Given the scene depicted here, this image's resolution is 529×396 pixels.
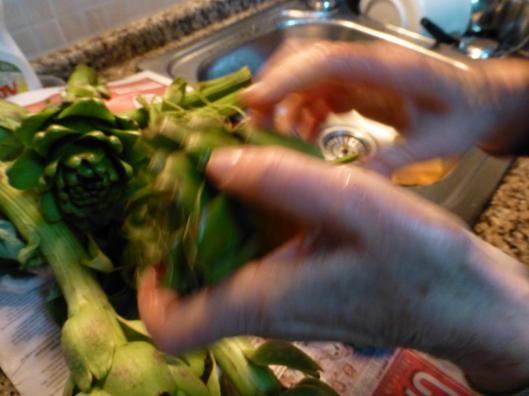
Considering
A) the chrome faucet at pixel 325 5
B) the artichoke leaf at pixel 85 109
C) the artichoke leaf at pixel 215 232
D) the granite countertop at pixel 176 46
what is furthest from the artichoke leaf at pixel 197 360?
the chrome faucet at pixel 325 5

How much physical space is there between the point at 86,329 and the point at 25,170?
154mm

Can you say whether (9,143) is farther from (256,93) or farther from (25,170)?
(256,93)

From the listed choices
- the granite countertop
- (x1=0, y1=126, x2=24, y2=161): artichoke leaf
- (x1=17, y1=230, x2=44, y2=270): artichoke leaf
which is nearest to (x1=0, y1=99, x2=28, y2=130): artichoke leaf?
(x1=0, y1=126, x2=24, y2=161): artichoke leaf

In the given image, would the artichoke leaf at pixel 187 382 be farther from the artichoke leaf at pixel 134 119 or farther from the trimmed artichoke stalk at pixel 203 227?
the artichoke leaf at pixel 134 119

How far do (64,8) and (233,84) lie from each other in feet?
1.36

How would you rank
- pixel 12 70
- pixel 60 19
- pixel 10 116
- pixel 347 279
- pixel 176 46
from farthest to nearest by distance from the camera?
pixel 176 46 < pixel 60 19 < pixel 12 70 < pixel 10 116 < pixel 347 279

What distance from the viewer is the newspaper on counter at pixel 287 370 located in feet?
1.39

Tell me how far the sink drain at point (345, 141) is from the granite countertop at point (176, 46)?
253 millimetres

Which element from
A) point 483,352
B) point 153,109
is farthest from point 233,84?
point 483,352

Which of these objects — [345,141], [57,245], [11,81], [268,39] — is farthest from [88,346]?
[268,39]

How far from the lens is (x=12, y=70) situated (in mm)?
663

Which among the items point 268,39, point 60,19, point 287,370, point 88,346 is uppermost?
point 60,19

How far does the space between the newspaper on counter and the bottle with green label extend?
13.0 inches

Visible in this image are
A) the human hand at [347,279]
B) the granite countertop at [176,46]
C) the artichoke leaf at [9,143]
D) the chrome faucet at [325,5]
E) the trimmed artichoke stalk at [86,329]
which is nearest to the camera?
the human hand at [347,279]
